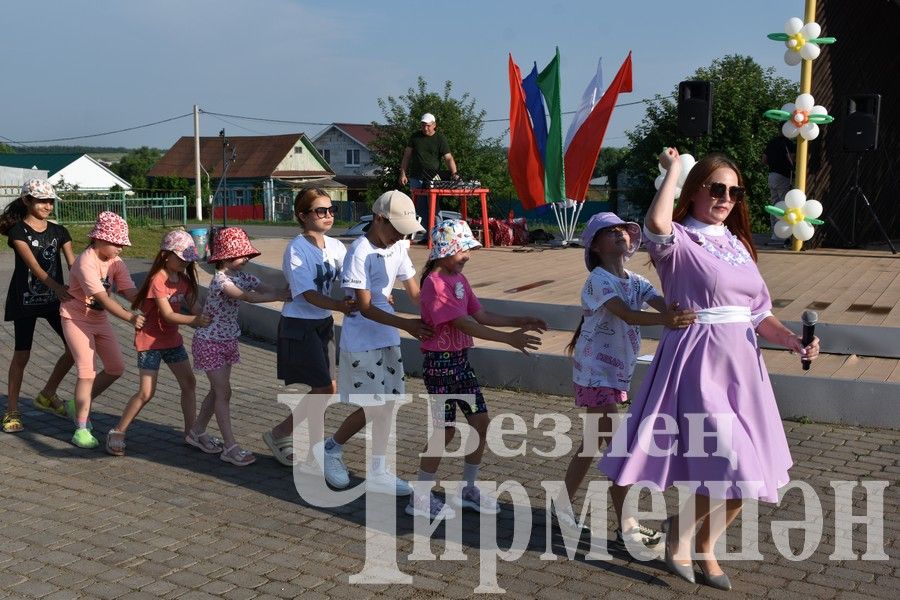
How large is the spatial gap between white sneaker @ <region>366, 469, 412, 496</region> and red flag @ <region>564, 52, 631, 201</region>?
10.8 metres

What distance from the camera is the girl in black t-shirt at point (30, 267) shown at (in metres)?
6.90

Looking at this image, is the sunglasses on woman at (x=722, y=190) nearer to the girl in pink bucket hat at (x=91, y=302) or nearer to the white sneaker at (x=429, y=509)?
the white sneaker at (x=429, y=509)

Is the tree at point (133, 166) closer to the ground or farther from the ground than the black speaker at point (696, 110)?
farther from the ground

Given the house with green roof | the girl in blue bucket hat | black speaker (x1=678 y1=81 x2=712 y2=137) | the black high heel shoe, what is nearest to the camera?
the black high heel shoe

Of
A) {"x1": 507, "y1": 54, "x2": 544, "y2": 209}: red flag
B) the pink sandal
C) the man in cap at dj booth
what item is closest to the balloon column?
{"x1": 507, "y1": 54, "x2": 544, "y2": 209}: red flag

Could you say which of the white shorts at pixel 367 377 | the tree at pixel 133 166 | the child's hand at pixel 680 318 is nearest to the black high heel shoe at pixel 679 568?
the child's hand at pixel 680 318

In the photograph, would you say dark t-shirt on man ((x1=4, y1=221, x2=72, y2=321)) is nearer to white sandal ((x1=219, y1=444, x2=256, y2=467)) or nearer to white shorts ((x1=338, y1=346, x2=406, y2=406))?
white sandal ((x1=219, y1=444, x2=256, y2=467))

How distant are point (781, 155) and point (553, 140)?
11.7 ft

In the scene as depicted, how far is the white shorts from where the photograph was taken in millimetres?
5508

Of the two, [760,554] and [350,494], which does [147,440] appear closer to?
[350,494]

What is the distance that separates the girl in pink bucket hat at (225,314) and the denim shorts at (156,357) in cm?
36

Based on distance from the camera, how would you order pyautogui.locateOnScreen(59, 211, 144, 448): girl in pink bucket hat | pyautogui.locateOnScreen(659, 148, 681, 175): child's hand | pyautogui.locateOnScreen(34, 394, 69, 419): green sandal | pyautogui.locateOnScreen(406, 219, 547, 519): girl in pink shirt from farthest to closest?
pyautogui.locateOnScreen(34, 394, 69, 419): green sandal, pyautogui.locateOnScreen(59, 211, 144, 448): girl in pink bucket hat, pyautogui.locateOnScreen(406, 219, 547, 519): girl in pink shirt, pyautogui.locateOnScreen(659, 148, 681, 175): child's hand

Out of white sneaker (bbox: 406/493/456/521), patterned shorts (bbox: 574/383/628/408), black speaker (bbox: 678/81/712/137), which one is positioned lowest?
white sneaker (bbox: 406/493/456/521)

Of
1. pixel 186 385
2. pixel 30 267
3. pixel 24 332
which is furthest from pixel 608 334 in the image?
pixel 24 332
